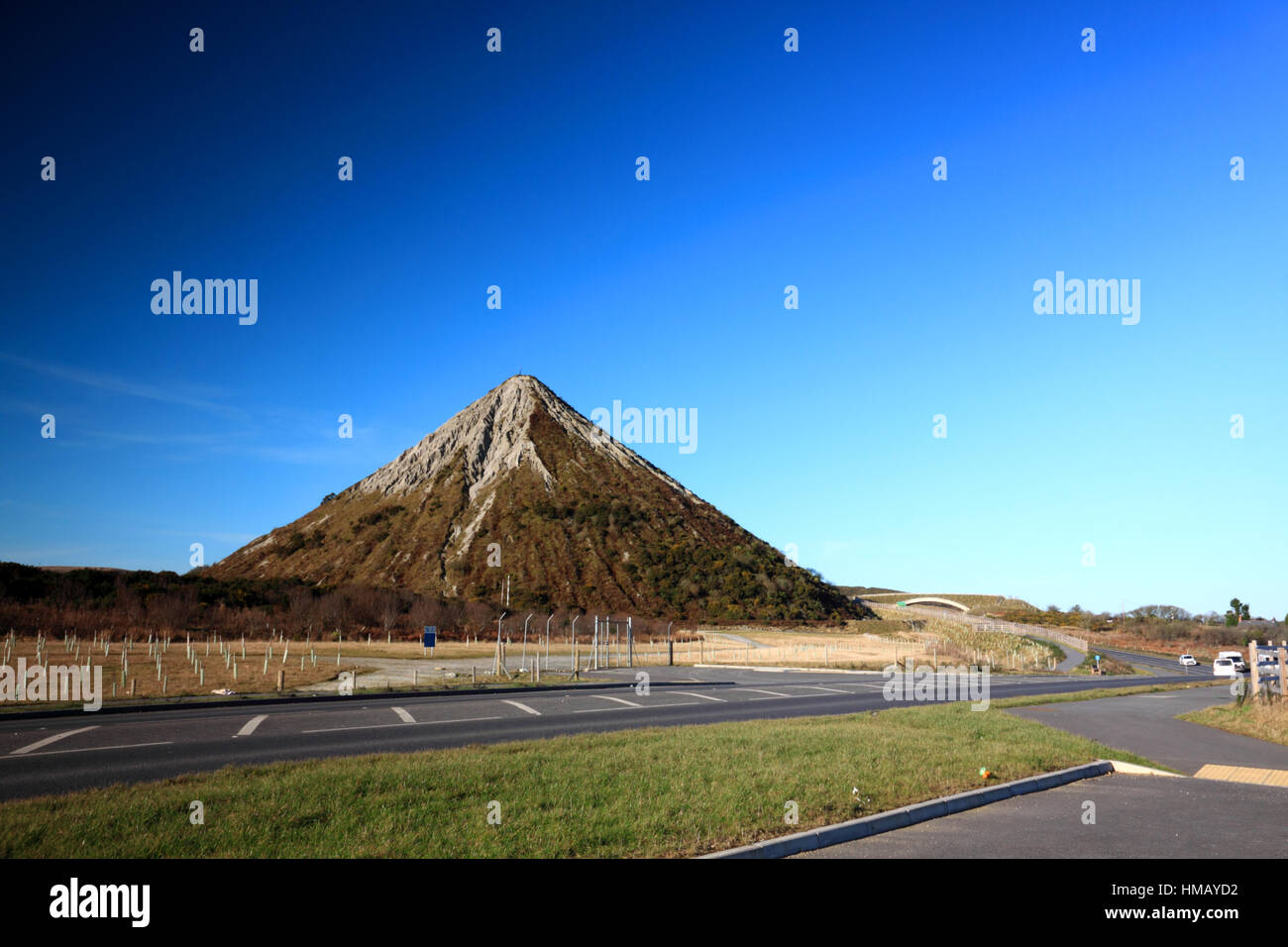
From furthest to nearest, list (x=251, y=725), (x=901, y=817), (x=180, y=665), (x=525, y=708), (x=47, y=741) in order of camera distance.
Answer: (x=180, y=665), (x=525, y=708), (x=251, y=725), (x=47, y=741), (x=901, y=817)

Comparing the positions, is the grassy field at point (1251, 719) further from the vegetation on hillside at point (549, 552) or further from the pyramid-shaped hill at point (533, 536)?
the pyramid-shaped hill at point (533, 536)

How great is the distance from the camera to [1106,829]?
26.7 ft

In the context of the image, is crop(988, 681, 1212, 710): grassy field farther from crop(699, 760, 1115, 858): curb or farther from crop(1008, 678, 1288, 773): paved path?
crop(699, 760, 1115, 858): curb

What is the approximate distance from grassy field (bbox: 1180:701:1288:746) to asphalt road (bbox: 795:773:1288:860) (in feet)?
25.4

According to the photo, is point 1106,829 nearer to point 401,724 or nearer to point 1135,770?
point 1135,770

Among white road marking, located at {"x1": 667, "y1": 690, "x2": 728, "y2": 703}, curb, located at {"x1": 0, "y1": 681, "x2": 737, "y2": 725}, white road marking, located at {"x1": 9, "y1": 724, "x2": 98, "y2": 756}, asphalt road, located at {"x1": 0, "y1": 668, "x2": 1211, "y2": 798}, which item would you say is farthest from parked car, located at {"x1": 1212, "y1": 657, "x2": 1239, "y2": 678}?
white road marking, located at {"x1": 9, "y1": 724, "x2": 98, "y2": 756}

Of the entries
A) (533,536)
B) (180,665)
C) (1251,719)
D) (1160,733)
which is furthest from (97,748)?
(533,536)

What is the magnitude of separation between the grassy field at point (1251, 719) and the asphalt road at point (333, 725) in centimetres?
656

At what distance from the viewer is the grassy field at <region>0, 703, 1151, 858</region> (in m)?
6.57

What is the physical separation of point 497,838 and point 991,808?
592 centimetres

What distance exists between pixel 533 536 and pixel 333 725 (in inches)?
3351
